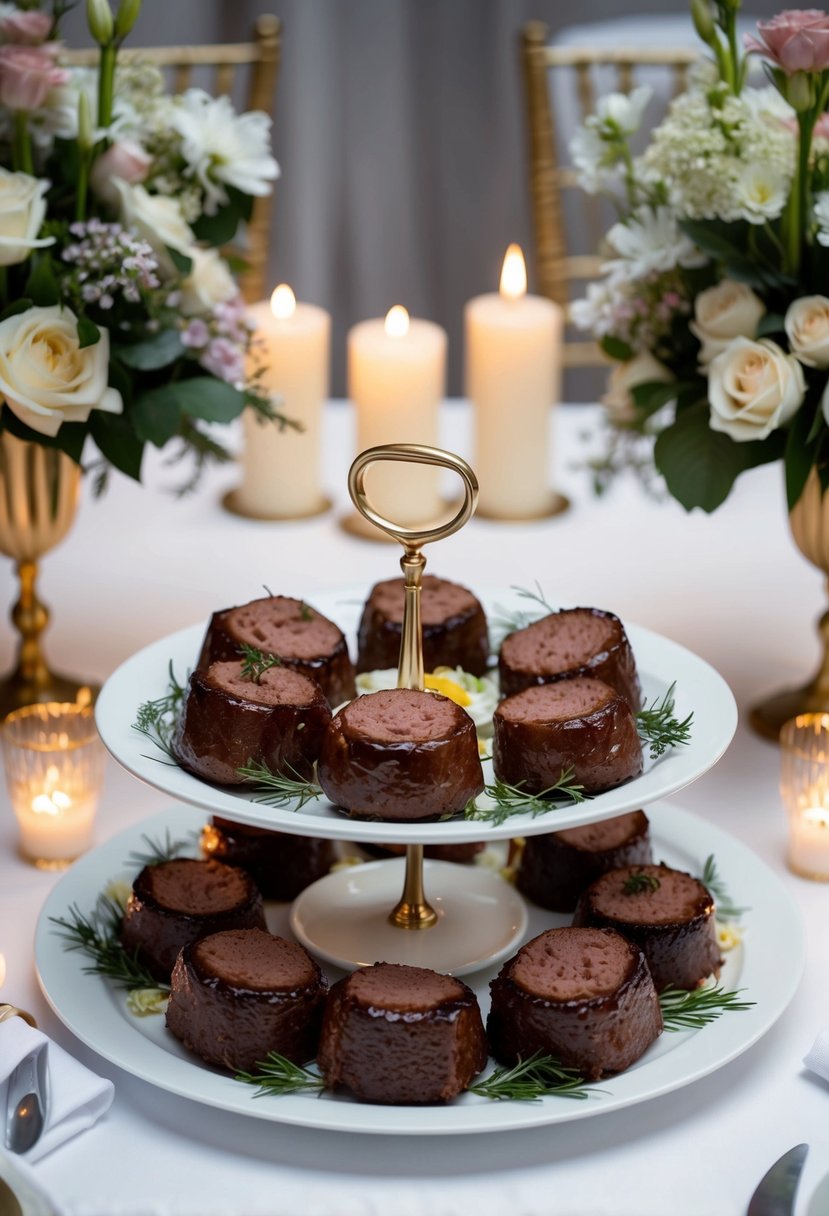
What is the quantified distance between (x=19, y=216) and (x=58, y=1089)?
711 millimetres

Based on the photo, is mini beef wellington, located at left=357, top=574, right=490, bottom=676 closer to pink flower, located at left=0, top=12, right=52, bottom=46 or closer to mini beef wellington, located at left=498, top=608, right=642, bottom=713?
mini beef wellington, located at left=498, top=608, right=642, bottom=713

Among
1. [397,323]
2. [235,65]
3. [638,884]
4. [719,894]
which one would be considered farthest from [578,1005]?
[235,65]

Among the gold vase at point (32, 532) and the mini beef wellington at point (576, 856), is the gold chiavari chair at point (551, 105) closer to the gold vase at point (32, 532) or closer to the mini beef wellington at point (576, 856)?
the gold vase at point (32, 532)

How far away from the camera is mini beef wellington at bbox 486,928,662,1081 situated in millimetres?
913

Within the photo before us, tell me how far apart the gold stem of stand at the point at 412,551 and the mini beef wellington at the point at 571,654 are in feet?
0.30

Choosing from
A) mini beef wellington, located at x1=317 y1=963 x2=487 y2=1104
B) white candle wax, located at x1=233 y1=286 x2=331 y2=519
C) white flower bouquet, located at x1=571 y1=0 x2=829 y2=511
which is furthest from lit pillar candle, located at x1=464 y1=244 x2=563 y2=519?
mini beef wellington, located at x1=317 y1=963 x2=487 y2=1104

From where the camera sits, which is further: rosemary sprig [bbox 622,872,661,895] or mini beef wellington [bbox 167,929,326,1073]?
rosemary sprig [bbox 622,872,661,895]

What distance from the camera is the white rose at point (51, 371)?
1.25 meters

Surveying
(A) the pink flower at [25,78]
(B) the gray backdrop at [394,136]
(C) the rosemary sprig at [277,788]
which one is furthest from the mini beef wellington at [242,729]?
(B) the gray backdrop at [394,136]

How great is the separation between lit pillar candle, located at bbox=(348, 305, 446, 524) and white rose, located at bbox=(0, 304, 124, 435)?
1.57 ft

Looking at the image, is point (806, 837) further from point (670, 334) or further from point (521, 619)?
point (670, 334)

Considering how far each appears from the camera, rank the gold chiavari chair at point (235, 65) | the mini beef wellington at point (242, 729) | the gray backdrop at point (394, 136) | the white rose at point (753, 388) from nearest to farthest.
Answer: the mini beef wellington at point (242, 729) → the white rose at point (753, 388) → the gold chiavari chair at point (235, 65) → the gray backdrop at point (394, 136)

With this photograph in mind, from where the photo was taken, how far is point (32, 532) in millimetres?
1457

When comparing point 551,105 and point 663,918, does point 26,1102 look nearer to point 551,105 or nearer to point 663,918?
point 663,918
